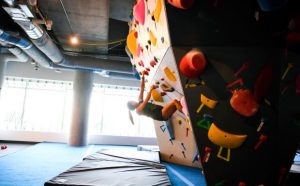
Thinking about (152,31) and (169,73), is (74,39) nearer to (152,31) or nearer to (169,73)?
(152,31)

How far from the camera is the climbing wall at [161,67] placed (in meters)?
2.41

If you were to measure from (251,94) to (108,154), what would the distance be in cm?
353

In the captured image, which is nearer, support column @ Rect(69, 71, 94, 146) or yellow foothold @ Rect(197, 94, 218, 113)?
yellow foothold @ Rect(197, 94, 218, 113)

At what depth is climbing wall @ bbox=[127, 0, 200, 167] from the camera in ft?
7.91

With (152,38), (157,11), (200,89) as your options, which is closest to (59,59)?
(152,38)

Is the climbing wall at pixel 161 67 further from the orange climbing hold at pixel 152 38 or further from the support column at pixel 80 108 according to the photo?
the support column at pixel 80 108

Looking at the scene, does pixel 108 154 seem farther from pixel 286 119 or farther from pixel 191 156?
pixel 286 119

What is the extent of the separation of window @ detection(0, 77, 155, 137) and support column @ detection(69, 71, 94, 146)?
20.7 inches

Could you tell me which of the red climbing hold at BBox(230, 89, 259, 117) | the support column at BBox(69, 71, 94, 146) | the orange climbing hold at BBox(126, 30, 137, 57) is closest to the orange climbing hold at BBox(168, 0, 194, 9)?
the red climbing hold at BBox(230, 89, 259, 117)

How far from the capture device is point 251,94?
2211 millimetres

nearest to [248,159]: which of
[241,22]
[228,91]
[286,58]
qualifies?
[228,91]

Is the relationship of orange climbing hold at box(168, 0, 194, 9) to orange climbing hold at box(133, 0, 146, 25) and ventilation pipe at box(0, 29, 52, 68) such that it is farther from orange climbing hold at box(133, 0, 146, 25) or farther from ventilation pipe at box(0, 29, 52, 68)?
ventilation pipe at box(0, 29, 52, 68)

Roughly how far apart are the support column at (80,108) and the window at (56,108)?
1.73ft

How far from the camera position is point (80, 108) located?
7676mm
